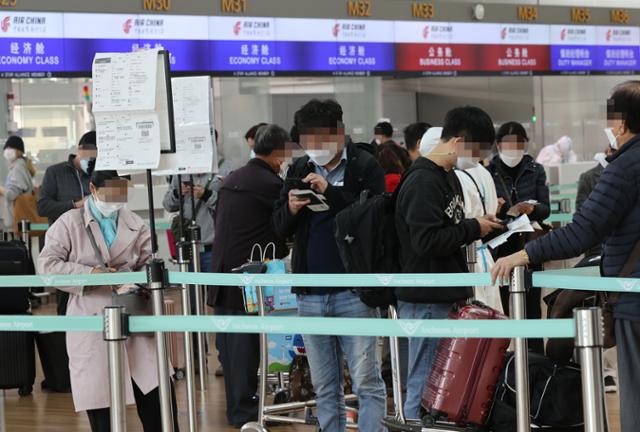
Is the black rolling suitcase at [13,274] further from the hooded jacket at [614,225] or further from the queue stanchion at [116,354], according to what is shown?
the hooded jacket at [614,225]

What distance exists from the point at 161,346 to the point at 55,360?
3.79 meters

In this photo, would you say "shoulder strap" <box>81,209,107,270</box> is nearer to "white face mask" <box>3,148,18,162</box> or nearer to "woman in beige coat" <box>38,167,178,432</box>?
"woman in beige coat" <box>38,167,178,432</box>

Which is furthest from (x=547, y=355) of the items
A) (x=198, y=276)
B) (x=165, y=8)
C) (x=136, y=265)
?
(x=165, y=8)

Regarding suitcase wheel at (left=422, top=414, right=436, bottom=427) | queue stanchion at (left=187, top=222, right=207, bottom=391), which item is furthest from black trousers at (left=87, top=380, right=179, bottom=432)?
queue stanchion at (left=187, top=222, right=207, bottom=391)

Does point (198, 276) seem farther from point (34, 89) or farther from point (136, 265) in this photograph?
point (34, 89)

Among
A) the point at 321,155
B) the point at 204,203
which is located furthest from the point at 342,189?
the point at 204,203

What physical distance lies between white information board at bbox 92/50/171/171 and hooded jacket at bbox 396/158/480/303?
52.8 inches

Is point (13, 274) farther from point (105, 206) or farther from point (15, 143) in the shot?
point (15, 143)

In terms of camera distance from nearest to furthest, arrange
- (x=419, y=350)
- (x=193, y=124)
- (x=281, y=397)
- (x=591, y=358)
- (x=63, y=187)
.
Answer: (x=591, y=358) < (x=419, y=350) < (x=193, y=124) < (x=281, y=397) < (x=63, y=187)

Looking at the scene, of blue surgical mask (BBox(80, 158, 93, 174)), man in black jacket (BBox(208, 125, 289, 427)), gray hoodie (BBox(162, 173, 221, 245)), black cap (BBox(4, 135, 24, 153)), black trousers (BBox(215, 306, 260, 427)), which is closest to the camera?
man in black jacket (BBox(208, 125, 289, 427))

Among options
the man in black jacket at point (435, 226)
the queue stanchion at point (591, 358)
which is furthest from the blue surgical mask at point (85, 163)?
the queue stanchion at point (591, 358)

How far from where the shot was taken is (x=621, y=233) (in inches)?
155

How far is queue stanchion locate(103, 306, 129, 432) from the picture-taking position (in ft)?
12.1

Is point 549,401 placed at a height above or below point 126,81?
below
